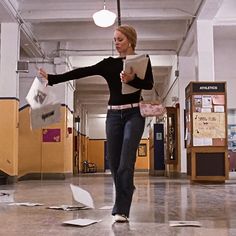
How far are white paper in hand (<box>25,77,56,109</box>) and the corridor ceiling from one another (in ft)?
20.9

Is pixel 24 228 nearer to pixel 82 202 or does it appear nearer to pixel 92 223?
pixel 92 223

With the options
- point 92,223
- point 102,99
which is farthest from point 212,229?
point 102,99

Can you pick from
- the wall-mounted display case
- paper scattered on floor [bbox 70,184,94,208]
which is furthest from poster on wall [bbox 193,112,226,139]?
paper scattered on floor [bbox 70,184,94,208]

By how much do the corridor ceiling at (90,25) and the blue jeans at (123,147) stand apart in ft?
20.8

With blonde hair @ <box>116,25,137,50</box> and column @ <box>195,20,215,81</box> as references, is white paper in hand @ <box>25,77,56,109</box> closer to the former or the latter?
blonde hair @ <box>116,25,137,50</box>

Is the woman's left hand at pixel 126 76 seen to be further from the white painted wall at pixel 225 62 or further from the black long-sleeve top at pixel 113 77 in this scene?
the white painted wall at pixel 225 62

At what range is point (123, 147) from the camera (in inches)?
119

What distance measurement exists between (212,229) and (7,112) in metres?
8.00

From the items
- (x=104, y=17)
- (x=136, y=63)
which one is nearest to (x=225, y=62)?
(x=104, y=17)

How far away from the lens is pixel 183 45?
12.2 meters

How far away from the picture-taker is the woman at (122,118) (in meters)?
3.01

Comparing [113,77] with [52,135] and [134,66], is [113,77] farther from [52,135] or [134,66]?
[52,135]

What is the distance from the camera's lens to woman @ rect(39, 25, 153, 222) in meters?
3.01

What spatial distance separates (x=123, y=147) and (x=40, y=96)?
0.69 meters
